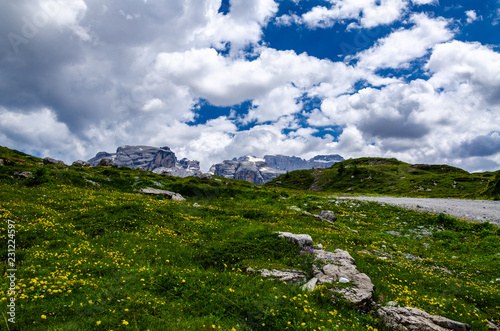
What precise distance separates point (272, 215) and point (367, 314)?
50.4ft

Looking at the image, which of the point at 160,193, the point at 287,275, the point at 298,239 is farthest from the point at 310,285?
the point at 160,193

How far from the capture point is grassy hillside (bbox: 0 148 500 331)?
7270 millimetres

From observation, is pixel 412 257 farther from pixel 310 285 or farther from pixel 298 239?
pixel 310 285

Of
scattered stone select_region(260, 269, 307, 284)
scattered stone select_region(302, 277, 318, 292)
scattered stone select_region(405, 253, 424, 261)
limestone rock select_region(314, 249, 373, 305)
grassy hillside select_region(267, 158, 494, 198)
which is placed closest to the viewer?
limestone rock select_region(314, 249, 373, 305)

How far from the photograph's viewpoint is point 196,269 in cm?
1040

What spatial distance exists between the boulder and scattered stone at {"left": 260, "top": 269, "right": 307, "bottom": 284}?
312 cm

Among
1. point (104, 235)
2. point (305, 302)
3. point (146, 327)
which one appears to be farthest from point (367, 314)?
point (104, 235)

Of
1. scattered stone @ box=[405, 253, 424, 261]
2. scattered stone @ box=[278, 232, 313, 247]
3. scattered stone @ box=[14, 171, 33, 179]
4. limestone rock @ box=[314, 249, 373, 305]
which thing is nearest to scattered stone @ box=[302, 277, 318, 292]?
limestone rock @ box=[314, 249, 373, 305]

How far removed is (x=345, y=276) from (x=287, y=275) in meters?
2.64

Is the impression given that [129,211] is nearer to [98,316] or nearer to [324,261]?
[98,316]

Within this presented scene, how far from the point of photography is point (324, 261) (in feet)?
39.9

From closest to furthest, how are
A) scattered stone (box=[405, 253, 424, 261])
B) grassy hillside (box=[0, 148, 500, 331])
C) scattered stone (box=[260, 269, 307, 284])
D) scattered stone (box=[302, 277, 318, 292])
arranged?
grassy hillside (box=[0, 148, 500, 331]) → scattered stone (box=[302, 277, 318, 292]) → scattered stone (box=[260, 269, 307, 284]) → scattered stone (box=[405, 253, 424, 261])

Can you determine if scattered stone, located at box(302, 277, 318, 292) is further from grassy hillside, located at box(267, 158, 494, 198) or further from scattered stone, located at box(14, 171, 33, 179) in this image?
grassy hillside, located at box(267, 158, 494, 198)

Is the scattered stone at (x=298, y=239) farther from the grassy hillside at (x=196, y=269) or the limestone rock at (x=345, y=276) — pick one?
the limestone rock at (x=345, y=276)
